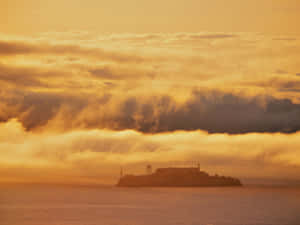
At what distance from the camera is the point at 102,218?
124m

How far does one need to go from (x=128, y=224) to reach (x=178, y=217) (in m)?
18.6

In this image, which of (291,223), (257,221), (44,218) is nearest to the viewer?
(291,223)

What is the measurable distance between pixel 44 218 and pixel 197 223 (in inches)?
1464

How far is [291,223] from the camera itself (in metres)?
107

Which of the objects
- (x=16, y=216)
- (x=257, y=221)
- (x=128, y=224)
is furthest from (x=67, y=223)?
(x=257, y=221)

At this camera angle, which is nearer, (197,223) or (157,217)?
(197,223)

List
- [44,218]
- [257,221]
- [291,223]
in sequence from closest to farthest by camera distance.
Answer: [291,223], [257,221], [44,218]

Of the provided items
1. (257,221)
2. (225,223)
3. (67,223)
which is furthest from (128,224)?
(257,221)

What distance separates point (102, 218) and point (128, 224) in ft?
50.3

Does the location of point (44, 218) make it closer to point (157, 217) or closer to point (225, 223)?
point (157, 217)

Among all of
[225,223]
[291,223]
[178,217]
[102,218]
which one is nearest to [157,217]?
[178,217]

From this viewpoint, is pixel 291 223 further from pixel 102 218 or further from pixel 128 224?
pixel 102 218

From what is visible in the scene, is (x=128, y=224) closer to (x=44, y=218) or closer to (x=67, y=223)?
(x=67, y=223)

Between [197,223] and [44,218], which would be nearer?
[197,223]
